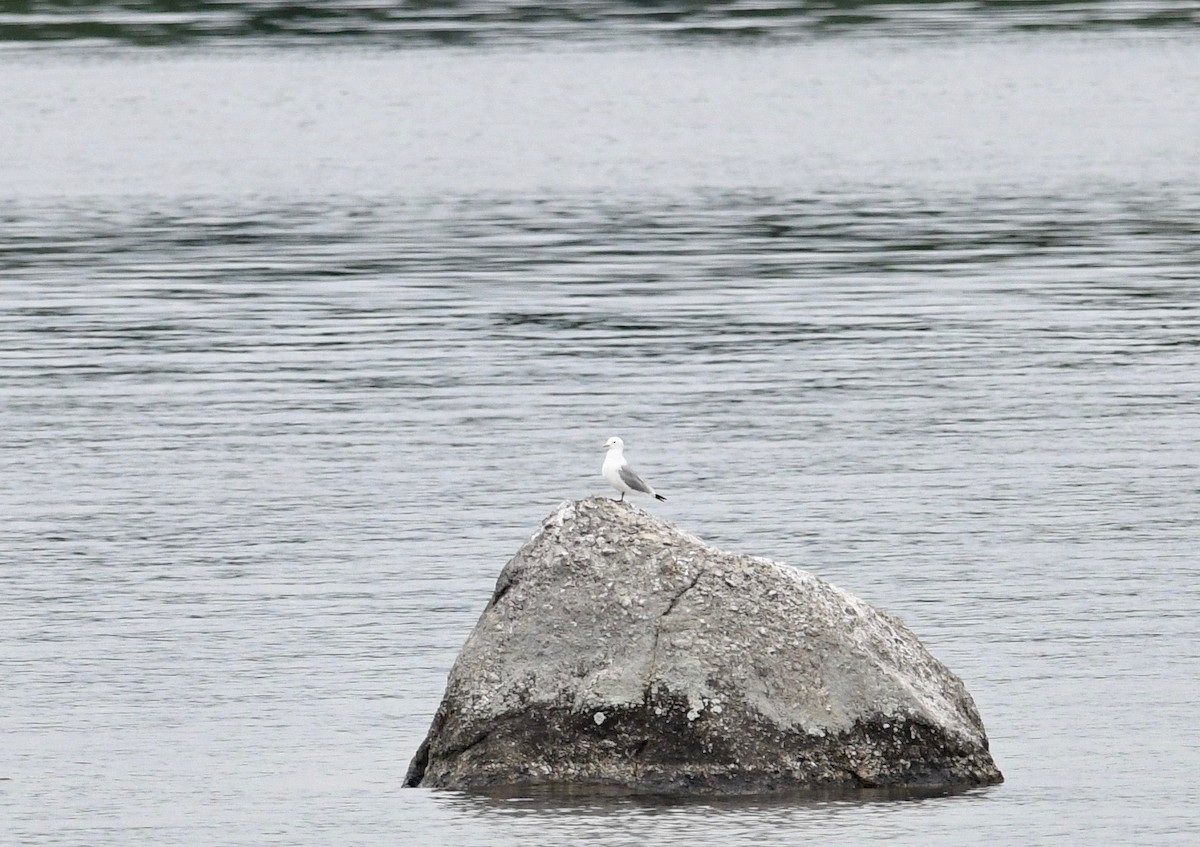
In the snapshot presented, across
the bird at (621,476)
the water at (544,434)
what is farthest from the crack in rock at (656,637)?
the bird at (621,476)

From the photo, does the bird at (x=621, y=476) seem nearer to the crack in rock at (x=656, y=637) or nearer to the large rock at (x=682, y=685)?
the large rock at (x=682, y=685)

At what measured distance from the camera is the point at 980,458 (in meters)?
26.8

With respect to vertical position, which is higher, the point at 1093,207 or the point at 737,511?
the point at 737,511

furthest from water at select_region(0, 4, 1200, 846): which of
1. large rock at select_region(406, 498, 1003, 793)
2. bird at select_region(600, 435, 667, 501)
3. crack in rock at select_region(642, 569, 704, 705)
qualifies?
bird at select_region(600, 435, 667, 501)

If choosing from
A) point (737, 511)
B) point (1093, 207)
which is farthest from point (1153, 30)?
point (737, 511)

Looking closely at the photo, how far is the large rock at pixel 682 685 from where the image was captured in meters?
15.1

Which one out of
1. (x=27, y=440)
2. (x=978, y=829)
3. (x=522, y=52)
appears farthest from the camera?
(x=522, y=52)

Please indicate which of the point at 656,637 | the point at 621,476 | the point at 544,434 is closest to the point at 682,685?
the point at 656,637

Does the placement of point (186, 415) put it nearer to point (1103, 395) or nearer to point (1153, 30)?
point (1103, 395)

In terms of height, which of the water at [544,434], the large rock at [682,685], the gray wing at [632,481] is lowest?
the water at [544,434]

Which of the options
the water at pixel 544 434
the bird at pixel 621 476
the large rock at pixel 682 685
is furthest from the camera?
the bird at pixel 621 476

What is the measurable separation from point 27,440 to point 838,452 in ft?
30.9

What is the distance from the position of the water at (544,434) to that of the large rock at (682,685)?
0.33 metres

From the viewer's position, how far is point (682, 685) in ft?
49.5
